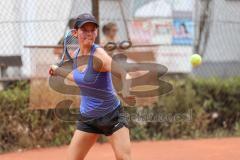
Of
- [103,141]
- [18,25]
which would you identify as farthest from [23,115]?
[18,25]

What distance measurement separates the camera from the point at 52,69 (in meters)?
5.59

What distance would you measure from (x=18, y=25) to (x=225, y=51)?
445cm

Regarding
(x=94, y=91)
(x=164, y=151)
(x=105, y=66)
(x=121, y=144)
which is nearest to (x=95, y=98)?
(x=94, y=91)

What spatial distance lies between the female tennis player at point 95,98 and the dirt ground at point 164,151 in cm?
252

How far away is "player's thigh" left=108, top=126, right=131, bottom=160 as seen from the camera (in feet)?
17.5

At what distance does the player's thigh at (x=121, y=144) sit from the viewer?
17.5 feet

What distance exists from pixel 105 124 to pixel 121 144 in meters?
0.28

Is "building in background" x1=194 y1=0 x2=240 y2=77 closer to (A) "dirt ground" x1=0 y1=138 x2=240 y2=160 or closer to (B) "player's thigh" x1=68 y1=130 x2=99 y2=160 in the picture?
(A) "dirt ground" x1=0 y1=138 x2=240 y2=160

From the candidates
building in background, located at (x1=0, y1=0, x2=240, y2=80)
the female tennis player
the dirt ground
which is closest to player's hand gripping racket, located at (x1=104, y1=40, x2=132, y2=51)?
building in background, located at (x1=0, y1=0, x2=240, y2=80)

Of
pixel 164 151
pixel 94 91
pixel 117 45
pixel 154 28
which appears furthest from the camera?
pixel 154 28

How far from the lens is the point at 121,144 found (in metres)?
5.38

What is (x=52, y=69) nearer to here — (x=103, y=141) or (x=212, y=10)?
(x=103, y=141)

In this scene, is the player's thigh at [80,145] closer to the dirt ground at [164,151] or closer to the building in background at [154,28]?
the dirt ground at [164,151]

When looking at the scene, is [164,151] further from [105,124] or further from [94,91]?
[94,91]
